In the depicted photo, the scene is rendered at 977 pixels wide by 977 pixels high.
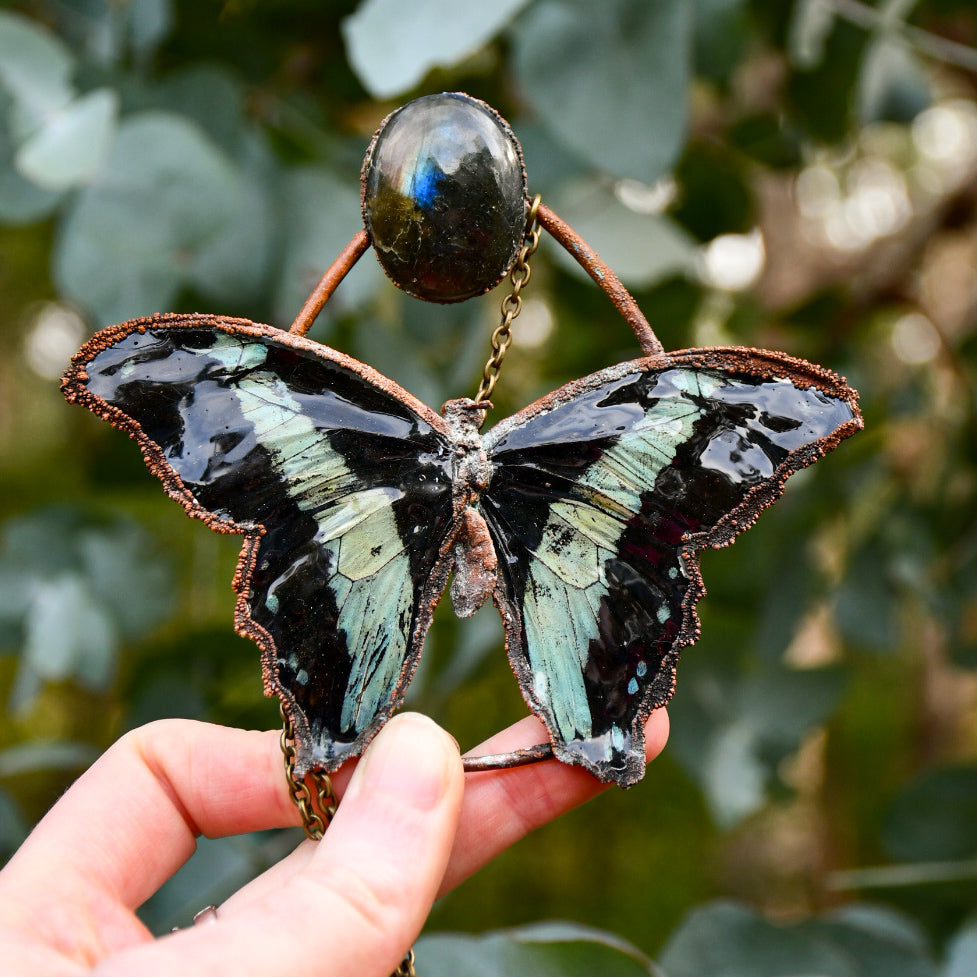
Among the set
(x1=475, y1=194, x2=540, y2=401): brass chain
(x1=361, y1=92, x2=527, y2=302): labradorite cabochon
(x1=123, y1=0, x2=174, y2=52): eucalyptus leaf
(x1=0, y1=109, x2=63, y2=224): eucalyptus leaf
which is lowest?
(x1=475, y1=194, x2=540, y2=401): brass chain

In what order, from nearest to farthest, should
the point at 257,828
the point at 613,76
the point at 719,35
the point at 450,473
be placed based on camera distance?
the point at 450,473
the point at 257,828
the point at 613,76
the point at 719,35

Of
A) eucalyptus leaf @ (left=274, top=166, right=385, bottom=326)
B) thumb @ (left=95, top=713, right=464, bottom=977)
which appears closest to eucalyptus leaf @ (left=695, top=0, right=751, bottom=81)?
eucalyptus leaf @ (left=274, top=166, right=385, bottom=326)

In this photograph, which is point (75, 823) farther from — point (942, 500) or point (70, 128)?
point (942, 500)

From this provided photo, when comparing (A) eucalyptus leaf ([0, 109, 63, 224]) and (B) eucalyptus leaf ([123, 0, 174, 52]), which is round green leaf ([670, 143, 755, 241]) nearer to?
(B) eucalyptus leaf ([123, 0, 174, 52])


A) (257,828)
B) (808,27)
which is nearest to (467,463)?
(257,828)

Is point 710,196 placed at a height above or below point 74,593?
above

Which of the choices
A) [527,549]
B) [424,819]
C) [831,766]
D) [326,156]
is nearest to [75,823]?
[424,819]

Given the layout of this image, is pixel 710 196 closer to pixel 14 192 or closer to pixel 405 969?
pixel 14 192
